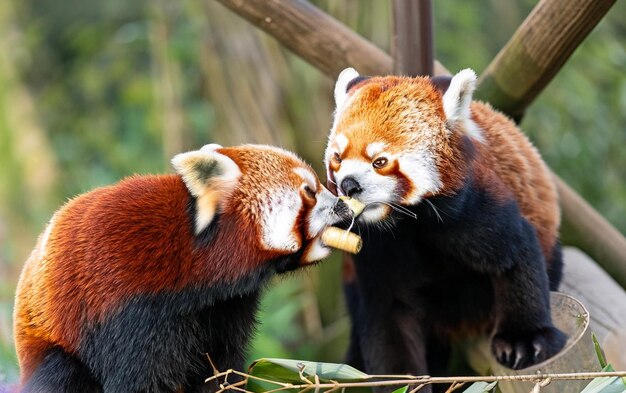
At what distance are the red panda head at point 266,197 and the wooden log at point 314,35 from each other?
0.92 m

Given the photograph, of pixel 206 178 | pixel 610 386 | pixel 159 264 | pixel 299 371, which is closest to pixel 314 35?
pixel 206 178

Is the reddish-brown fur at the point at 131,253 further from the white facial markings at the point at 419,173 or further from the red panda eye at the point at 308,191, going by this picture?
the white facial markings at the point at 419,173

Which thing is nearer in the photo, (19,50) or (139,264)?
(139,264)

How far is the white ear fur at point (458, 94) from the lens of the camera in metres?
2.75

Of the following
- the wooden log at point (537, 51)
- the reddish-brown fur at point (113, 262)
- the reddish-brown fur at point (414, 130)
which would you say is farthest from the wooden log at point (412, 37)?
the reddish-brown fur at point (113, 262)

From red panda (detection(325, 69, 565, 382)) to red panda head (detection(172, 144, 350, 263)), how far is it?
11cm

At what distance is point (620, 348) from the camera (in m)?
2.98

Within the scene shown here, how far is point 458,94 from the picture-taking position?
2760mm

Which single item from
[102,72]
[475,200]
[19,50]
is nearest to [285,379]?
[475,200]

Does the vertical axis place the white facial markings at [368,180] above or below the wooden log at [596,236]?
above

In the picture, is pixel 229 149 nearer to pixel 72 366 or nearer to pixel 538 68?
pixel 72 366

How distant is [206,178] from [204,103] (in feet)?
13.6

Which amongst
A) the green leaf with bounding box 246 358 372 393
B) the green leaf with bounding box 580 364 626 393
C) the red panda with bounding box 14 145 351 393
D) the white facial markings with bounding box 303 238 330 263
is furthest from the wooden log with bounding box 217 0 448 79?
the green leaf with bounding box 580 364 626 393

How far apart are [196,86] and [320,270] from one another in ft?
7.20
